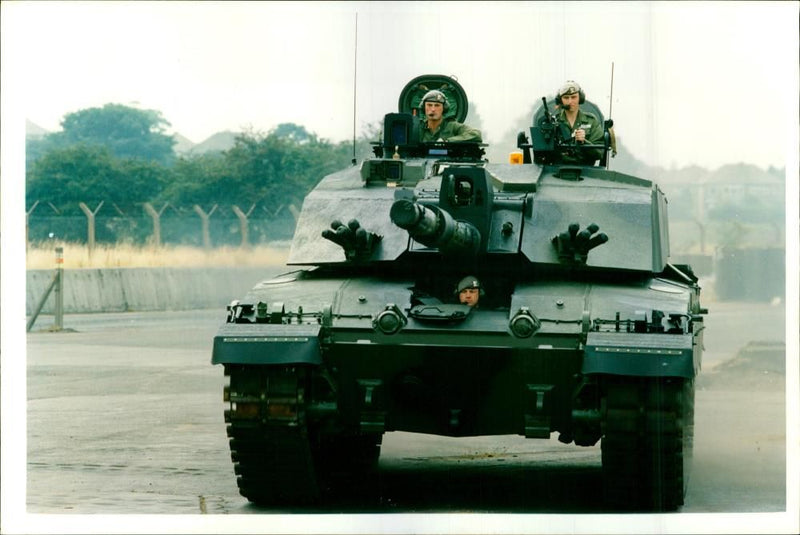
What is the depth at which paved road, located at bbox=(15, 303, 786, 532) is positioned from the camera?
13.9 meters

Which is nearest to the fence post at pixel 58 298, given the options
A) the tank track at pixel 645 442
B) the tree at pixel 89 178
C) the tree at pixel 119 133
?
the tree at pixel 89 178

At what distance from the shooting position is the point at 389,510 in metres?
13.5

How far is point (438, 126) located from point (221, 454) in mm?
4053

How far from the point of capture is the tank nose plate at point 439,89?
54.2ft

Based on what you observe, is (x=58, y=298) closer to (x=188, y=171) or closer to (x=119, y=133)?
(x=188, y=171)

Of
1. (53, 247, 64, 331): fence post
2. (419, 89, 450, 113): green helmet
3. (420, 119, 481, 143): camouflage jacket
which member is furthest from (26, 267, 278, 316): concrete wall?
(420, 119, 481, 143): camouflage jacket

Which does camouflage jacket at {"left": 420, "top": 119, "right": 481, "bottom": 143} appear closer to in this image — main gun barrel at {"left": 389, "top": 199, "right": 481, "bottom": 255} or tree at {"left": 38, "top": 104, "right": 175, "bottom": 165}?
main gun barrel at {"left": 389, "top": 199, "right": 481, "bottom": 255}

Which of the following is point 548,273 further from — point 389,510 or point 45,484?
point 45,484

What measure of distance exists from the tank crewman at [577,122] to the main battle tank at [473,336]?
0.69m

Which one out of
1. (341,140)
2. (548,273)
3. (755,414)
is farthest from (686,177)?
(548,273)

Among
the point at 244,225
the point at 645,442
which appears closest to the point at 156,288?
the point at 244,225

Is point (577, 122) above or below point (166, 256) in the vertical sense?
above

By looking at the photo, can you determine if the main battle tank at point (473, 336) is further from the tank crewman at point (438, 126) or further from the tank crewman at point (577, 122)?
the tank crewman at point (438, 126)

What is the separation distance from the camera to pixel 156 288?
3406 centimetres
